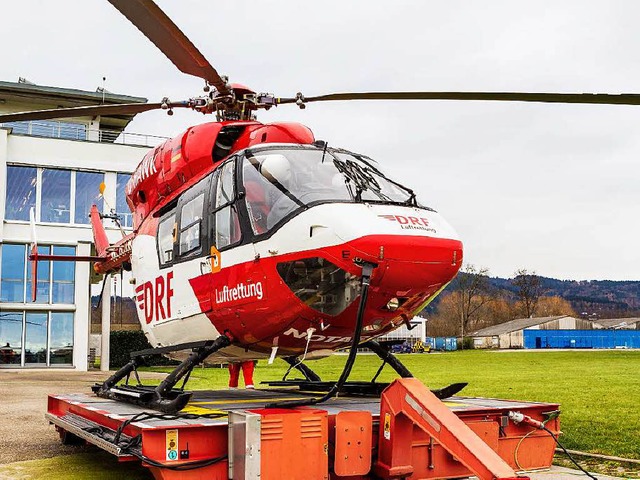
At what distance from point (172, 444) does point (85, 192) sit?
2677cm

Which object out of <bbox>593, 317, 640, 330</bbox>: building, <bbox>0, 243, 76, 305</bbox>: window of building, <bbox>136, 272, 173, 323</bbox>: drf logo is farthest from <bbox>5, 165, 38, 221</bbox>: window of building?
<bbox>593, 317, 640, 330</bbox>: building

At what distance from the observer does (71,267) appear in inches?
1230

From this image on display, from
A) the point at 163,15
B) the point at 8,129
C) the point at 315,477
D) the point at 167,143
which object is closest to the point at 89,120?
the point at 8,129

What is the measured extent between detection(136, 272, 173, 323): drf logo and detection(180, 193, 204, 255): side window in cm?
53

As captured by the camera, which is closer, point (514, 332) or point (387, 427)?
point (387, 427)

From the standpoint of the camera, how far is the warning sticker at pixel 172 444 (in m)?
5.97

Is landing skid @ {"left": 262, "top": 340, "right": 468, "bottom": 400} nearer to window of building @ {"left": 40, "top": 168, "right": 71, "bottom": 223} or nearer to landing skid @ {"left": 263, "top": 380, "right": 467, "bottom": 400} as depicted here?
landing skid @ {"left": 263, "top": 380, "right": 467, "bottom": 400}

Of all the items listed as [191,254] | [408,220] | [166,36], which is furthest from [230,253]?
[166,36]

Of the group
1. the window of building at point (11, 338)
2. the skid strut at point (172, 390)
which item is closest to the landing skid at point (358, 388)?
the skid strut at point (172, 390)

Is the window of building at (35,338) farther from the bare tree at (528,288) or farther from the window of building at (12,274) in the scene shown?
the bare tree at (528,288)

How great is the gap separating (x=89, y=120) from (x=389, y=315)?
31.0 metres

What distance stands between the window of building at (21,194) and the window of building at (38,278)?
131 cm

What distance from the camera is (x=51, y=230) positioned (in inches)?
1198

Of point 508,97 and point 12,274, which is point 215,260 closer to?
point 508,97
